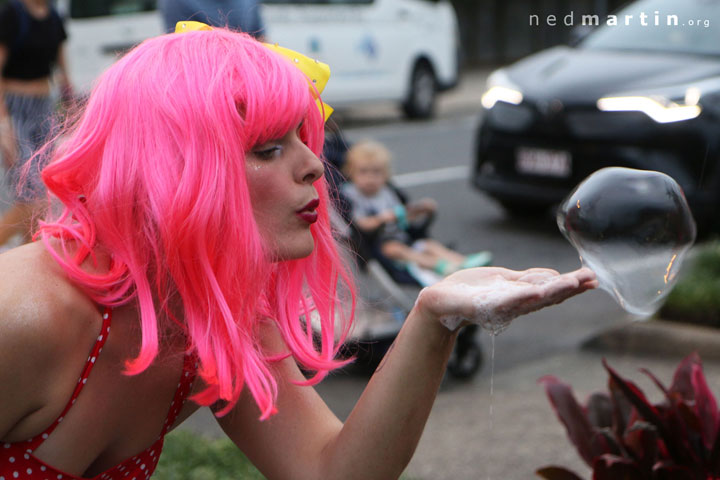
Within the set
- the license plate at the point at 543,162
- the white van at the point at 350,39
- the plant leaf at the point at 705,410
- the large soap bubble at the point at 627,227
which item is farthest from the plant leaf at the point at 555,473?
the white van at the point at 350,39

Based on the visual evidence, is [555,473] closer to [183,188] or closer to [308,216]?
[308,216]

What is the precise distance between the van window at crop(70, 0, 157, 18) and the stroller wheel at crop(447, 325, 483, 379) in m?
7.85

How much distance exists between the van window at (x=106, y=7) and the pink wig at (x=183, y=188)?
9955mm

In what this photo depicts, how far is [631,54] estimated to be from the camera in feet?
22.4

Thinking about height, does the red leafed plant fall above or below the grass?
above

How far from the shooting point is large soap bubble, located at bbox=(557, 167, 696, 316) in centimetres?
187

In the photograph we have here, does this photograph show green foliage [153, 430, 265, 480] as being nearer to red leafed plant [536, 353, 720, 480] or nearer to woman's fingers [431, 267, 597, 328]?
red leafed plant [536, 353, 720, 480]

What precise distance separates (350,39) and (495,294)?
11906mm

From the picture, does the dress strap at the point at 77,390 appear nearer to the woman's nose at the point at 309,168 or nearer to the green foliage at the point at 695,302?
the woman's nose at the point at 309,168

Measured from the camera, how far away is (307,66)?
1843 mm

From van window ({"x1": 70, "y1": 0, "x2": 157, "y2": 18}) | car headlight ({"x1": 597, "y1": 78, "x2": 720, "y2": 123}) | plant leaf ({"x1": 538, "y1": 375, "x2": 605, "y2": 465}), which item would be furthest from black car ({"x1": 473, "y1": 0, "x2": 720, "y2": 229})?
van window ({"x1": 70, "y1": 0, "x2": 157, "y2": 18})

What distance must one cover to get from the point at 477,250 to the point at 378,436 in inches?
217

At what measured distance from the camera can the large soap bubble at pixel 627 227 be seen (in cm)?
187


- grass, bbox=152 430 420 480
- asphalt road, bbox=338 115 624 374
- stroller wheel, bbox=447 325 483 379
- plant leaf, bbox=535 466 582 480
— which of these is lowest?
asphalt road, bbox=338 115 624 374
